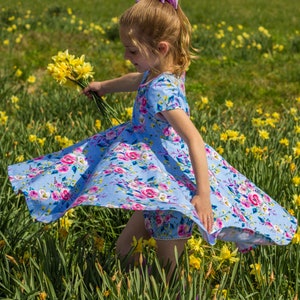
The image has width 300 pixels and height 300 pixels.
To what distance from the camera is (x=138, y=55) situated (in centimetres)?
260

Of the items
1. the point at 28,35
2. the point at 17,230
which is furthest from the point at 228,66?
the point at 17,230

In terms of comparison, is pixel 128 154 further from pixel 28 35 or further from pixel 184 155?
pixel 28 35

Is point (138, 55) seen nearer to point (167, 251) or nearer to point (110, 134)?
point (110, 134)

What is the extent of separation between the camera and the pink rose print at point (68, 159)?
2.62 m

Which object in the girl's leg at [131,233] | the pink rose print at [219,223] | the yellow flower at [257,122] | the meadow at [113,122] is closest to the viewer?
the pink rose print at [219,223]

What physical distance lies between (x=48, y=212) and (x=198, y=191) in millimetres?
588

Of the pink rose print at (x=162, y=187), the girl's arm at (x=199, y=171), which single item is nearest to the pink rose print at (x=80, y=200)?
the pink rose print at (x=162, y=187)

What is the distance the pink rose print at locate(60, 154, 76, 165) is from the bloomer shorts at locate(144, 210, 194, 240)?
0.38 meters

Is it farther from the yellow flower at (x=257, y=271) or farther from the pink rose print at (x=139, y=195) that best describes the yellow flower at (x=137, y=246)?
the yellow flower at (x=257, y=271)

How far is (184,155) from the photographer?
2.59 m

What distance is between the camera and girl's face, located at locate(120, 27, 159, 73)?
8.48ft

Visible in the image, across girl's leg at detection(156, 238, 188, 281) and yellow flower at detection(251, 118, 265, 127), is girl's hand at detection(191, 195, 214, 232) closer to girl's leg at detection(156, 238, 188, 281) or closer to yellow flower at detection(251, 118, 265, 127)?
girl's leg at detection(156, 238, 188, 281)

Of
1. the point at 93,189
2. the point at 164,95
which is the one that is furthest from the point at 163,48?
the point at 93,189

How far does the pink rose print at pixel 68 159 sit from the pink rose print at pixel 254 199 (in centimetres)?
75
